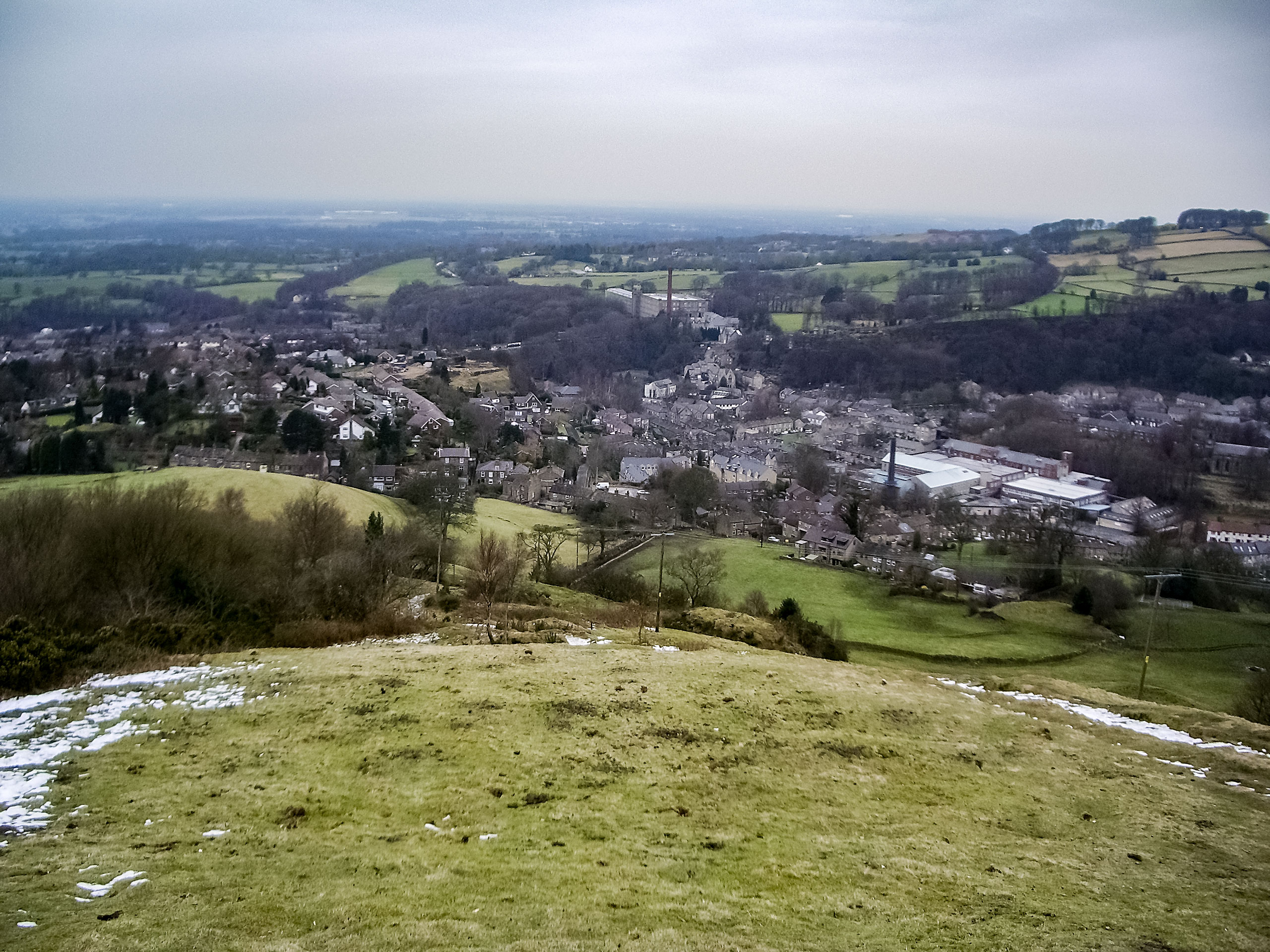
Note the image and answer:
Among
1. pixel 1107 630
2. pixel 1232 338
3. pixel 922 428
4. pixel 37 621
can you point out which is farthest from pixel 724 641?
pixel 1232 338

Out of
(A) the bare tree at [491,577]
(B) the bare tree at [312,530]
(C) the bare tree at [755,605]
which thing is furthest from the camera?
(C) the bare tree at [755,605]

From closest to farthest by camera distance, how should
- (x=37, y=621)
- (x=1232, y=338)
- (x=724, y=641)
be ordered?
(x=37, y=621), (x=724, y=641), (x=1232, y=338)

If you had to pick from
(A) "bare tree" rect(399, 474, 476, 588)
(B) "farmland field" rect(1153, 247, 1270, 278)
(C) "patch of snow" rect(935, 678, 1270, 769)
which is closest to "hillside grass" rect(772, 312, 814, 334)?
(B) "farmland field" rect(1153, 247, 1270, 278)

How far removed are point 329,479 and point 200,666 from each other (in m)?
24.3

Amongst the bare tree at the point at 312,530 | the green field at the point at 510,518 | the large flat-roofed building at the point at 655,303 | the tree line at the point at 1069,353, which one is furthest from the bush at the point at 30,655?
the large flat-roofed building at the point at 655,303

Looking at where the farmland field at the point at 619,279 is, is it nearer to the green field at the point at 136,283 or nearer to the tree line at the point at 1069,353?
the green field at the point at 136,283

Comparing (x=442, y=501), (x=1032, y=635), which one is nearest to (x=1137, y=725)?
(x=1032, y=635)

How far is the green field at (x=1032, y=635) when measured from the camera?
20609 mm

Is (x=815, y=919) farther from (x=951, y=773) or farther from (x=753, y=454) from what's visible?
(x=753, y=454)

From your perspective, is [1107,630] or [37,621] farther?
[1107,630]

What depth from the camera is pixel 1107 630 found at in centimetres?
2459

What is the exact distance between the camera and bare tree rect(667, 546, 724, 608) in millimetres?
22984

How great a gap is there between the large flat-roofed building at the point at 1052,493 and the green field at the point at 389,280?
6547cm

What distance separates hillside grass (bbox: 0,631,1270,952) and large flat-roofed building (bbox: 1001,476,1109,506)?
98.6 feet
